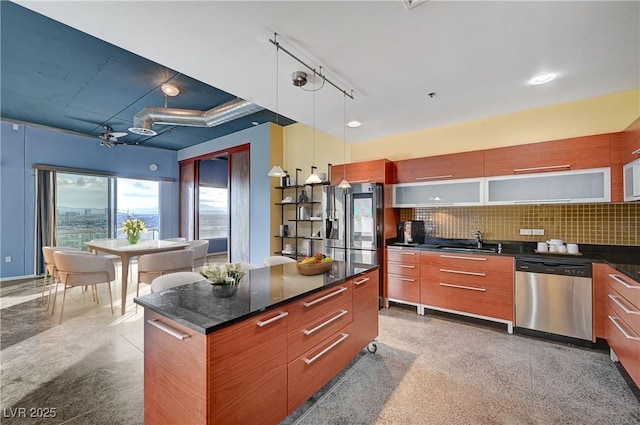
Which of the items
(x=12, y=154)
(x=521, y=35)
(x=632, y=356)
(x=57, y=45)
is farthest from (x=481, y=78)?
(x=12, y=154)

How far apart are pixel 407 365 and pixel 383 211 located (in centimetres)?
194

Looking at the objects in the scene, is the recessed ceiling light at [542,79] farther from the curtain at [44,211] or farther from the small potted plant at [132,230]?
the curtain at [44,211]

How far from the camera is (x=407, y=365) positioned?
229cm

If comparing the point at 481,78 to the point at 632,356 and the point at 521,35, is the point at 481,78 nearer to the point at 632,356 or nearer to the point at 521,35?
the point at 521,35

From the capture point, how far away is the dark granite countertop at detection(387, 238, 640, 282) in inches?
89.9

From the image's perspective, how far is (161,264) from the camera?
11.2 feet

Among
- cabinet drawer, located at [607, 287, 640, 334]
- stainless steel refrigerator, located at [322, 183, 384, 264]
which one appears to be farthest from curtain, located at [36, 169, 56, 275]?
cabinet drawer, located at [607, 287, 640, 334]

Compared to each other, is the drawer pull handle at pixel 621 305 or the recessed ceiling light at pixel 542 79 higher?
the recessed ceiling light at pixel 542 79

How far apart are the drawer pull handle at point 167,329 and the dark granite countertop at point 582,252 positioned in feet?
9.12

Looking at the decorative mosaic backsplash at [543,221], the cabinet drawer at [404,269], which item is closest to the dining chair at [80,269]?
the cabinet drawer at [404,269]

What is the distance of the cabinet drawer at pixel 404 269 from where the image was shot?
11.4 feet

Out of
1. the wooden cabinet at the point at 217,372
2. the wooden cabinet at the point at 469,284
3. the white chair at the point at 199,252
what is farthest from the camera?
the white chair at the point at 199,252

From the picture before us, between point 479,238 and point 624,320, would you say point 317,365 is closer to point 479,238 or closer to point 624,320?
point 624,320

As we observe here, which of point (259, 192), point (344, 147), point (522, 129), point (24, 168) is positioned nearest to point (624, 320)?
point (522, 129)
